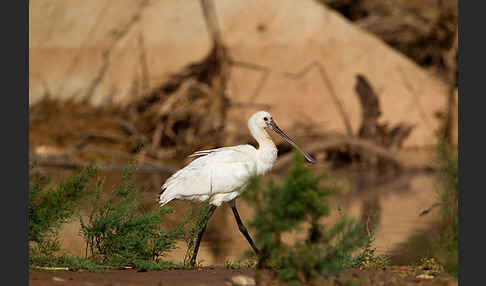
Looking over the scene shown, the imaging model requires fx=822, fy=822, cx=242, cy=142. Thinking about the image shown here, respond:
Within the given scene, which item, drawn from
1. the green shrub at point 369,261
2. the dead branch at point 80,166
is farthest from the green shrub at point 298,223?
the dead branch at point 80,166

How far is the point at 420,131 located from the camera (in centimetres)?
2012

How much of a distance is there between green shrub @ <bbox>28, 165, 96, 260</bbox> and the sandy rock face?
11674 millimetres

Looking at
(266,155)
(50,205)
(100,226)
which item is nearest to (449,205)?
(266,155)

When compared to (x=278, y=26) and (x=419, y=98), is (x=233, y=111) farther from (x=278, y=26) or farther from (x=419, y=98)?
(x=419, y=98)

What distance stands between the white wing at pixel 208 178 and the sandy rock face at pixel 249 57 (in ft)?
34.5

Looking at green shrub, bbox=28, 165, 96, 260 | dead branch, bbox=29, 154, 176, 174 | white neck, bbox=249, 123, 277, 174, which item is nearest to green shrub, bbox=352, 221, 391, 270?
white neck, bbox=249, 123, 277, 174

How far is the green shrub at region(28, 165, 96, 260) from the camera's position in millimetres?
6816

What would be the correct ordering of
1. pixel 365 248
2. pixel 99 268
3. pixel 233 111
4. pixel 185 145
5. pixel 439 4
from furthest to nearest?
pixel 439 4, pixel 233 111, pixel 185 145, pixel 365 248, pixel 99 268

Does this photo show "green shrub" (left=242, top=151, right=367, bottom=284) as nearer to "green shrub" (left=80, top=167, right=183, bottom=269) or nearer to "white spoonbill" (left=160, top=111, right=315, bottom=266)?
"green shrub" (left=80, top=167, right=183, bottom=269)

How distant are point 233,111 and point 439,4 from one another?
6653mm

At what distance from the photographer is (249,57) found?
65.3 feet

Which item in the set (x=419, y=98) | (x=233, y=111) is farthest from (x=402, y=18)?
(x=233, y=111)

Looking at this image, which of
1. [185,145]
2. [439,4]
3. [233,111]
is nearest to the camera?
[185,145]

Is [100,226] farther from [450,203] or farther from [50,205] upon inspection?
[450,203]
